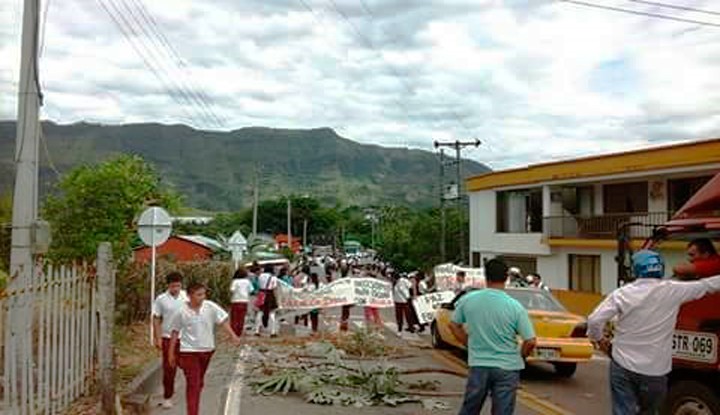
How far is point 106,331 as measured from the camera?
9.80 metres

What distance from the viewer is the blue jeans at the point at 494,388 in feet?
22.4

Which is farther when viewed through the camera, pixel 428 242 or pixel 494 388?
pixel 428 242

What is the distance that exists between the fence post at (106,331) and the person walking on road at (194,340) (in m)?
0.84

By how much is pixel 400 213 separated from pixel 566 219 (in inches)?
3260

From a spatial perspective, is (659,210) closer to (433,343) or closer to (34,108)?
(433,343)

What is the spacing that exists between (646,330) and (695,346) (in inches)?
38.1

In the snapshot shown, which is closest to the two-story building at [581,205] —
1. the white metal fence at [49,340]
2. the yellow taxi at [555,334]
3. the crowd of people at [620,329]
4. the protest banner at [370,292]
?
the protest banner at [370,292]

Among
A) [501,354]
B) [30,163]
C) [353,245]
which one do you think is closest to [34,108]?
[30,163]

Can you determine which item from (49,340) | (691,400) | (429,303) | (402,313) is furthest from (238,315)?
(691,400)

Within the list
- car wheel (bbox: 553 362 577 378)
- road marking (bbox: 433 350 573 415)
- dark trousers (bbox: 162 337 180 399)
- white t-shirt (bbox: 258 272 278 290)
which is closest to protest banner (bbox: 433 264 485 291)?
white t-shirt (bbox: 258 272 278 290)

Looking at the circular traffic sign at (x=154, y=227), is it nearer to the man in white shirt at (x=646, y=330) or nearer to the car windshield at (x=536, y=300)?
the car windshield at (x=536, y=300)

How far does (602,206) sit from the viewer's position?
35812mm

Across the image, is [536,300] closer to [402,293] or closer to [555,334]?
[555,334]

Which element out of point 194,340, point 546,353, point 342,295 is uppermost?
point 194,340
